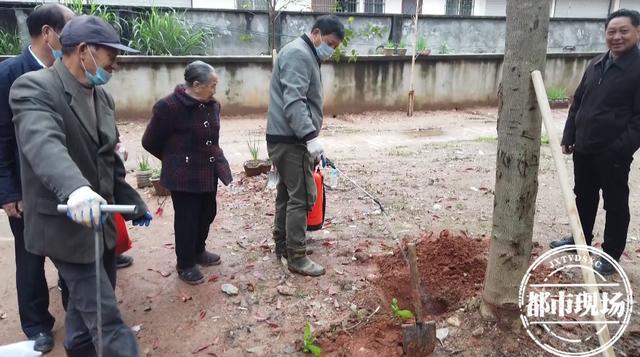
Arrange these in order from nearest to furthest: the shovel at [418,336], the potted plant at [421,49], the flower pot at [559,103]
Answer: the shovel at [418,336], the potted plant at [421,49], the flower pot at [559,103]

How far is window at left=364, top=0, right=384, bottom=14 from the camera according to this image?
18031 millimetres

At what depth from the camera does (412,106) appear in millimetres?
11469

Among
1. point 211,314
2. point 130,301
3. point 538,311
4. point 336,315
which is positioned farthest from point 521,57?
point 130,301

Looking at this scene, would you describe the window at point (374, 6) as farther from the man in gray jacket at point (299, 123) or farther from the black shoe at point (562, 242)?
the man in gray jacket at point (299, 123)

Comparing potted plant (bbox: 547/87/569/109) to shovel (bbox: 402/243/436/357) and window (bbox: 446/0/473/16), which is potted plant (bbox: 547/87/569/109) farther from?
shovel (bbox: 402/243/436/357)

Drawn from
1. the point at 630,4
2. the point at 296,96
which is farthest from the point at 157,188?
the point at 630,4

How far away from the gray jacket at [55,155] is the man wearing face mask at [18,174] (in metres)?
0.52

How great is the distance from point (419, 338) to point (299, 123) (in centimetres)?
158

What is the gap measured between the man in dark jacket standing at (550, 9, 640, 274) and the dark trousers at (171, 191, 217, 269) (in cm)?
285

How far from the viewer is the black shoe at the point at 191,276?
11.7 feet

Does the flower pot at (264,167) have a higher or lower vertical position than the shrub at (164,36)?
lower

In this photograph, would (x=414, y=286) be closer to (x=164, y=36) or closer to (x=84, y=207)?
(x=84, y=207)

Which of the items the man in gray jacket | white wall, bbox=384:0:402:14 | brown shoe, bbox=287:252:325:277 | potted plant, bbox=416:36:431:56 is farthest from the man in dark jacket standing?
white wall, bbox=384:0:402:14

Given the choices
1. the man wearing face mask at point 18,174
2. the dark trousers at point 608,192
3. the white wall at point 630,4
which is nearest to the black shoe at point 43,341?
the man wearing face mask at point 18,174
